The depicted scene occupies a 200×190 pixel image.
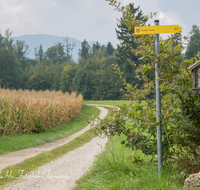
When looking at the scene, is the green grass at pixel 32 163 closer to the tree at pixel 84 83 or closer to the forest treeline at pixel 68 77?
the forest treeline at pixel 68 77

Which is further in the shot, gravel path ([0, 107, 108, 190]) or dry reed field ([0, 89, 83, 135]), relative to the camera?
dry reed field ([0, 89, 83, 135])

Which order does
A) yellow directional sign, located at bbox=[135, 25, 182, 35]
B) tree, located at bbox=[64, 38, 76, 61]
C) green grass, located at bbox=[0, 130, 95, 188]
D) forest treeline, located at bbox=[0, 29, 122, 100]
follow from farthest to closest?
tree, located at bbox=[64, 38, 76, 61], forest treeline, located at bbox=[0, 29, 122, 100], green grass, located at bbox=[0, 130, 95, 188], yellow directional sign, located at bbox=[135, 25, 182, 35]

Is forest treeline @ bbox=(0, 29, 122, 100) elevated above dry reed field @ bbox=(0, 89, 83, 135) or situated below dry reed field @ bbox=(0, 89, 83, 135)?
above

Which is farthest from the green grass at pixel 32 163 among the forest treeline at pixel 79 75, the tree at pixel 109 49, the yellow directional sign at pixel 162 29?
the tree at pixel 109 49

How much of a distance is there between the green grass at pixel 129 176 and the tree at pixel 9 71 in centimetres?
5185

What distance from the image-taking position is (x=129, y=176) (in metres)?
4.26

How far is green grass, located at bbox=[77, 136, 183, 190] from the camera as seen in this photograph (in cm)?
363

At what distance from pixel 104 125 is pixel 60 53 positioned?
75488 millimetres

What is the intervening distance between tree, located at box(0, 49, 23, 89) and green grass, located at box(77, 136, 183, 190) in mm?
51854

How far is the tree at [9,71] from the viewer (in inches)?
2077

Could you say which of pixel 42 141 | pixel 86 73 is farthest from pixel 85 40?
pixel 42 141

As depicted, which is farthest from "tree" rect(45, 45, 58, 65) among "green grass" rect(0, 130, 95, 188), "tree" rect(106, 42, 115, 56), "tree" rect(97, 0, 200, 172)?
"tree" rect(97, 0, 200, 172)

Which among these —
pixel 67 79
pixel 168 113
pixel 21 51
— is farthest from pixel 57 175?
pixel 21 51

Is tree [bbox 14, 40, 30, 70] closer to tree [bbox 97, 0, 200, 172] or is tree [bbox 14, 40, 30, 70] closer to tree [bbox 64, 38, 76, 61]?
tree [bbox 64, 38, 76, 61]
